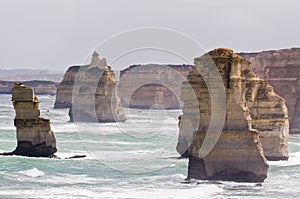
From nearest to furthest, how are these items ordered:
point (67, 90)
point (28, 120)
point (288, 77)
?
point (28, 120), point (288, 77), point (67, 90)

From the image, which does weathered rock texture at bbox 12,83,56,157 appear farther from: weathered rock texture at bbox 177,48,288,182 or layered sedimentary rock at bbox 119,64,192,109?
layered sedimentary rock at bbox 119,64,192,109

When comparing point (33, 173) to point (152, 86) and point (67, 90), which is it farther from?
point (152, 86)

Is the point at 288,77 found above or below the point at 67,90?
above

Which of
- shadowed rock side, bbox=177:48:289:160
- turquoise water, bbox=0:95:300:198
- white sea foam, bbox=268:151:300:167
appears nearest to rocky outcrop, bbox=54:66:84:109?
turquoise water, bbox=0:95:300:198

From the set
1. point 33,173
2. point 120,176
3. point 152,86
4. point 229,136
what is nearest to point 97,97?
point 33,173

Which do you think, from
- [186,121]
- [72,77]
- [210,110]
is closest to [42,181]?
[210,110]

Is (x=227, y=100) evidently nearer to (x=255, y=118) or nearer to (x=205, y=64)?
(x=205, y=64)
